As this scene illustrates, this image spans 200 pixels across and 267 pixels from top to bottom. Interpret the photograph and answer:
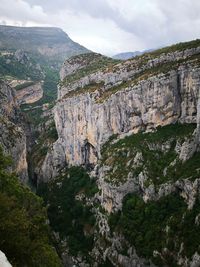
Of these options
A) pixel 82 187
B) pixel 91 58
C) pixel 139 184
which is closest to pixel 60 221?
pixel 82 187

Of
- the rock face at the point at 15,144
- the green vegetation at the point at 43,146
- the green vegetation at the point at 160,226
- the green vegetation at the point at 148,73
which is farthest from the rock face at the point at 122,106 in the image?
the green vegetation at the point at 160,226

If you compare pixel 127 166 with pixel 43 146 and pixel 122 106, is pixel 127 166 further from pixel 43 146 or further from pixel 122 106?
pixel 43 146

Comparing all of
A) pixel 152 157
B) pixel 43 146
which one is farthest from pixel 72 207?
pixel 43 146

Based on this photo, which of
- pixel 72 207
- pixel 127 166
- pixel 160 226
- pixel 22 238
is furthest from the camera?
pixel 72 207

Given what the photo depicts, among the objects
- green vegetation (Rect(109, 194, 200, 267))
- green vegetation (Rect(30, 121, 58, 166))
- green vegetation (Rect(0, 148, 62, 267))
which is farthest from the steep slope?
green vegetation (Rect(0, 148, 62, 267))

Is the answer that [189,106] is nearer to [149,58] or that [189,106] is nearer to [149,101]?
[149,101]

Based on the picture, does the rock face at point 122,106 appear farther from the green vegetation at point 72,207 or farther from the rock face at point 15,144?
the rock face at point 15,144
